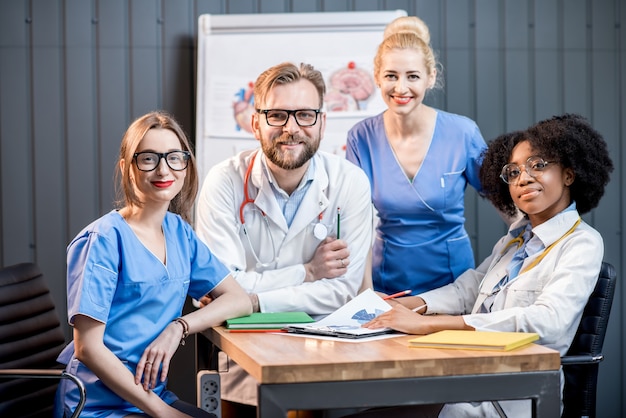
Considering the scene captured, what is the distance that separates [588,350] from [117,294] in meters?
1.23

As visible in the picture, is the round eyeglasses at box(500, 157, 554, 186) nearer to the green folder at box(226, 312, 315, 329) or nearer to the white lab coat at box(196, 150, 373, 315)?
the white lab coat at box(196, 150, 373, 315)

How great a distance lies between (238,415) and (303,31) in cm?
187

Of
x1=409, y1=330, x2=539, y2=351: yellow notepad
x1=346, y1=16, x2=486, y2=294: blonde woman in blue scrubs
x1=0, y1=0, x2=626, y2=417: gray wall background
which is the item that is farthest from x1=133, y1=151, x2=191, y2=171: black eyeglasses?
x1=0, y1=0, x2=626, y2=417: gray wall background

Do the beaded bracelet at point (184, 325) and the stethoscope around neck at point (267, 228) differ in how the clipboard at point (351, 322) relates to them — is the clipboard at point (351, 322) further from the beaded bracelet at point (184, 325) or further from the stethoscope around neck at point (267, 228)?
the stethoscope around neck at point (267, 228)

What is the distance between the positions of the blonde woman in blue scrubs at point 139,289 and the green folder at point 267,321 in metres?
0.05

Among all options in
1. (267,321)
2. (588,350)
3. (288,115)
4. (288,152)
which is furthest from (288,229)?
(588,350)

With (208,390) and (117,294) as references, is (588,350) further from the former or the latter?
(117,294)

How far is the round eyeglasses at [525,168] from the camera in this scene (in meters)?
2.46

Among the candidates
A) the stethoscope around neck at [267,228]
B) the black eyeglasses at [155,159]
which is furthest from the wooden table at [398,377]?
the stethoscope around neck at [267,228]

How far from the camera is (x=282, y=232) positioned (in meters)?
2.72

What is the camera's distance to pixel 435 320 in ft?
6.86

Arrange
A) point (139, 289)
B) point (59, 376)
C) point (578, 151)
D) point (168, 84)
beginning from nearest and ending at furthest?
point (59, 376)
point (139, 289)
point (578, 151)
point (168, 84)

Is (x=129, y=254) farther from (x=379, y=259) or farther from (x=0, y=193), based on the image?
(x=0, y=193)

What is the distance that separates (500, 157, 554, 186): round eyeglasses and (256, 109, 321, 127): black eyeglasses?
605 millimetres
